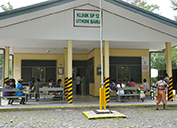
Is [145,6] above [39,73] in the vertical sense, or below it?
above

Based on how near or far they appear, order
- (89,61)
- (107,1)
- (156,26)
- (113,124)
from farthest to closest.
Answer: (89,61), (156,26), (107,1), (113,124)

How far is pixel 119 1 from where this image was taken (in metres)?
10.3

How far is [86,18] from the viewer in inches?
424

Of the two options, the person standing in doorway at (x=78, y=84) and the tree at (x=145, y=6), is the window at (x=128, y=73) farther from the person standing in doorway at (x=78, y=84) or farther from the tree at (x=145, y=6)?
the tree at (x=145, y=6)

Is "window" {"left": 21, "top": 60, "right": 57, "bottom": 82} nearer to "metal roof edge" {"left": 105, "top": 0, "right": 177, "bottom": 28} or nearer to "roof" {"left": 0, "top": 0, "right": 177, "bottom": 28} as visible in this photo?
"roof" {"left": 0, "top": 0, "right": 177, "bottom": 28}

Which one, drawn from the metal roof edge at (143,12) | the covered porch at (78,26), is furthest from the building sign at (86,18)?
the metal roof edge at (143,12)

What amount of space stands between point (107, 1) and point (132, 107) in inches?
204

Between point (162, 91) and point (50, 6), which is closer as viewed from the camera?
point (162, 91)

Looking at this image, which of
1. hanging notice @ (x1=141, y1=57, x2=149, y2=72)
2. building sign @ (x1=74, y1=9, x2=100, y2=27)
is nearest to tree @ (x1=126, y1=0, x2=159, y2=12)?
hanging notice @ (x1=141, y1=57, x2=149, y2=72)

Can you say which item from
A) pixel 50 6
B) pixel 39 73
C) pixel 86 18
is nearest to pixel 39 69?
pixel 39 73

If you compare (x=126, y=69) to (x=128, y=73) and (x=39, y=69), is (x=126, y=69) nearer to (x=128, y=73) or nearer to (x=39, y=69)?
(x=128, y=73)

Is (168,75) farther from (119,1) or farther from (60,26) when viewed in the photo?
(60,26)

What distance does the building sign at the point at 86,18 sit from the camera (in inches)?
420

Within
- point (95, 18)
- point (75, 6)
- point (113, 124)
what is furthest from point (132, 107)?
point (75, 6)
